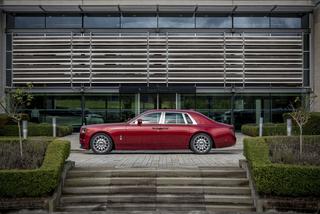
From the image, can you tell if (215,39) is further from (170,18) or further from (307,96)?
(307,96)

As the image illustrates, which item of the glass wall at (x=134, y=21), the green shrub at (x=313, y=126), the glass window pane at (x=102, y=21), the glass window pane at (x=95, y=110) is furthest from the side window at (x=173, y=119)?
the glass window pane at (x=102, y=21)

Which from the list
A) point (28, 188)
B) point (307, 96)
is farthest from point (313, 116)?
point (28, 188)

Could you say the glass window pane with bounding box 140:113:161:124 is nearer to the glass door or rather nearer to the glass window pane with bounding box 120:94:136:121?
the glass door

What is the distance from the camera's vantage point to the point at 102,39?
3170cm

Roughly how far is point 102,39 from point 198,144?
50.8 feet

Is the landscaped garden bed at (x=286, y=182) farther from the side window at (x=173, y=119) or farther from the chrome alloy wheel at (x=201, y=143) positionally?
the side window at (x=173, y=119)

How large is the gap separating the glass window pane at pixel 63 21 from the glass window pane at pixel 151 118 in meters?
15.3

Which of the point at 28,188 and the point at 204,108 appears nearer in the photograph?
the point at 28,188

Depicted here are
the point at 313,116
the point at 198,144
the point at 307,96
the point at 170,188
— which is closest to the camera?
the point at 170,188

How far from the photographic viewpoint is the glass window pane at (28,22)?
3200 centimetres

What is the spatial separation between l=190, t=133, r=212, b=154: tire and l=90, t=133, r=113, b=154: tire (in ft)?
8.88

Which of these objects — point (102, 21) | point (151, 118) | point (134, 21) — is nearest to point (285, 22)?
point (134, 21)

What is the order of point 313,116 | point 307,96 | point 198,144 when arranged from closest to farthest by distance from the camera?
1. point 198,144
2. point 313,116
3. point 307,96

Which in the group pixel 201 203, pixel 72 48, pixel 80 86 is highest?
→ pixel 72 48
